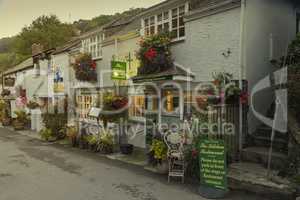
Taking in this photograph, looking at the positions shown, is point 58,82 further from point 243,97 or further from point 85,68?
point 243,97

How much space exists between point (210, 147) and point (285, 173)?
1.90m

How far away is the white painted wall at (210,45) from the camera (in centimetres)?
948

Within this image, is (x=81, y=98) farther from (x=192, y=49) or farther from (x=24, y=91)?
(x=24, y=91)

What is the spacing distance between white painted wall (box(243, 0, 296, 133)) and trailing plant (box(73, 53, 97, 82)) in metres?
8.54

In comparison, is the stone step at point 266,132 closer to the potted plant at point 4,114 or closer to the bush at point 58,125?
the bush at point 58,125

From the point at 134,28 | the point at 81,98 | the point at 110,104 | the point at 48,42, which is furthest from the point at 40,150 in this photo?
the point at 48,42

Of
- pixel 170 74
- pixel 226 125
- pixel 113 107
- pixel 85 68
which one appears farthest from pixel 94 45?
pixel 226 125

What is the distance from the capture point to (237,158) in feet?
30.2

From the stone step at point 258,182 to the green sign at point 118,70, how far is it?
6.22 m

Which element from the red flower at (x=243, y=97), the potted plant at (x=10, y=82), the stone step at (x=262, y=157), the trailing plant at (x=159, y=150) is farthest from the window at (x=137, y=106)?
the potted plant at (x=10, y=82)

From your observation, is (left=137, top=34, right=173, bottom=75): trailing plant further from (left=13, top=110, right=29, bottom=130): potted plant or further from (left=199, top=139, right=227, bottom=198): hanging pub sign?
(left=13, top=110, right=29, bottom=130): potted plant

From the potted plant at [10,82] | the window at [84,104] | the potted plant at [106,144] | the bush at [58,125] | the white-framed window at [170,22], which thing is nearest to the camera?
the white-framed window at [170,22]

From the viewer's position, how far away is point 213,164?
25.3 ft

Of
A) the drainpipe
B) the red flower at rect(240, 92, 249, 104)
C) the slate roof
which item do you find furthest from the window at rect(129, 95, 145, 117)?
the red flower at rect(240, 92, 249, 104)
